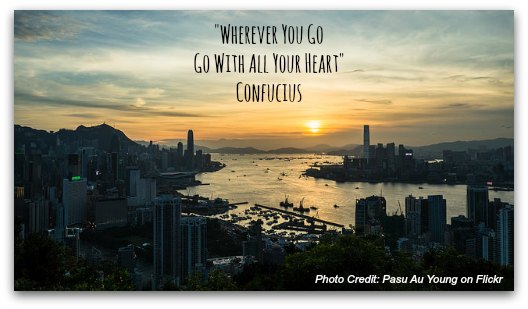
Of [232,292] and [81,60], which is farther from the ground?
[81,60]

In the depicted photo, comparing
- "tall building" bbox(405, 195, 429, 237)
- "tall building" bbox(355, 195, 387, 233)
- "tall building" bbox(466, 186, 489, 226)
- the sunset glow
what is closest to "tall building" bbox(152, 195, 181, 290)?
the sunset glow

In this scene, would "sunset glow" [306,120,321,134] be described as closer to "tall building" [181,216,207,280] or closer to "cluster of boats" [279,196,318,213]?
"cluster of boats" [279,196,318,213]

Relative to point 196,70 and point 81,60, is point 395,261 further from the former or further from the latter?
point 81,60

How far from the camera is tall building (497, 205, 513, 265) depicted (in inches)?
137

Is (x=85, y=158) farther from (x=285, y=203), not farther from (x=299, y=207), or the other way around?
(x=299, y=207)

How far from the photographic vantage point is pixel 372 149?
4234 millimetres

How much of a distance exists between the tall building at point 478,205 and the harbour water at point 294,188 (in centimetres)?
10

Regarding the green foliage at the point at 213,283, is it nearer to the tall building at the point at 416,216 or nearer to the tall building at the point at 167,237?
the tall building at the point at 167,237

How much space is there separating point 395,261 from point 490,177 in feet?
3.82

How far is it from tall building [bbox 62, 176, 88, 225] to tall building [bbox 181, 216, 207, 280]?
3.02ft

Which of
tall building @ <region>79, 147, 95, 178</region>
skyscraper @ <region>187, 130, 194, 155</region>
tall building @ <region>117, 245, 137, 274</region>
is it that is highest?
skyscraper @ <region>187, 130, 194, 155</region>

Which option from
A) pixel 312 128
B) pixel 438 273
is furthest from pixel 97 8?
pixel 438 273

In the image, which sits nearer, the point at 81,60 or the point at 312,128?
the point at 81,60

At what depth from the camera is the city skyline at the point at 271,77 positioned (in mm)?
3592
